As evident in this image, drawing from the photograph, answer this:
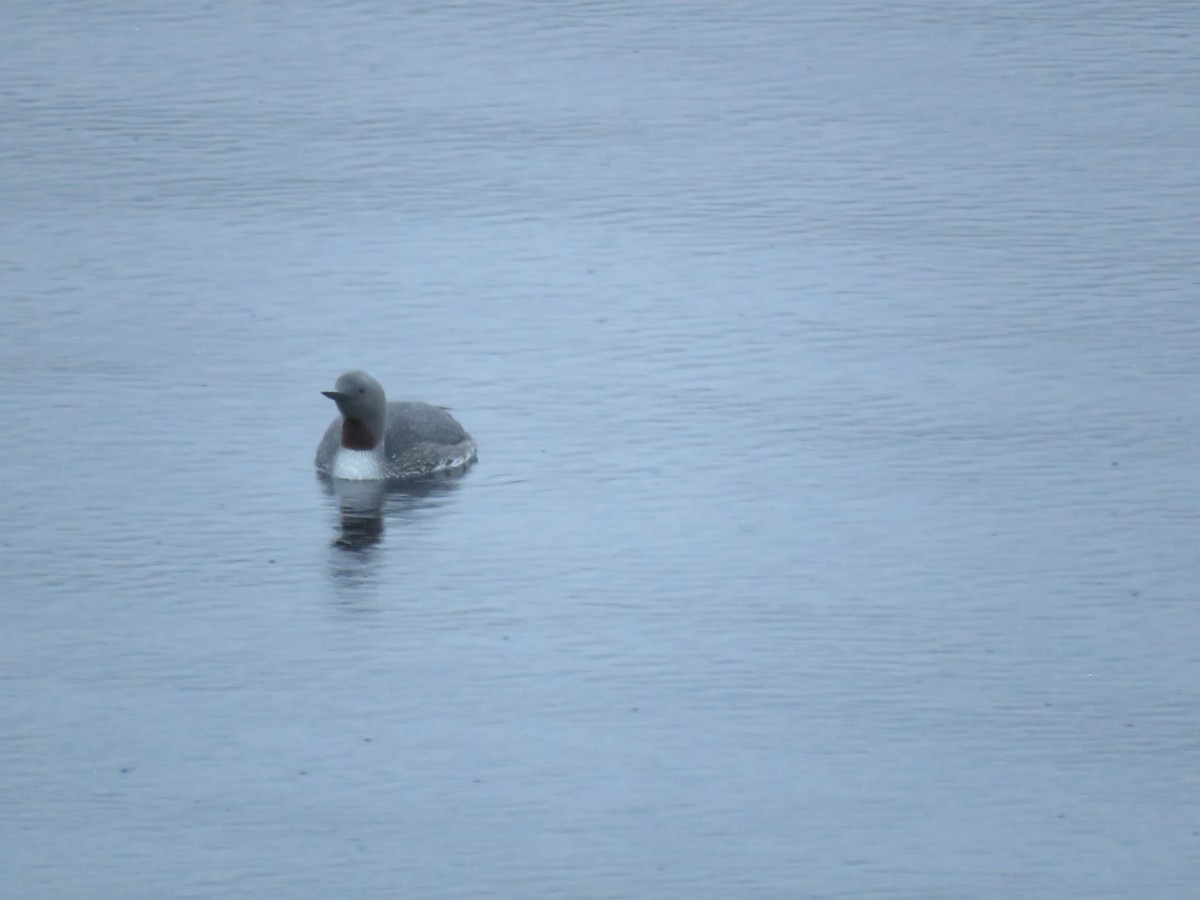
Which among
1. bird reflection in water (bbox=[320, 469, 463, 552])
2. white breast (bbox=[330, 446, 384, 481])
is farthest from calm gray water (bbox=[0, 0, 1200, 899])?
white breast (bbox=[330, 446, 384, 481])

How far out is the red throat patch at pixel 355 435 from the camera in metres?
16.6

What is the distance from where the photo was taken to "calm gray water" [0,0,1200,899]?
12250 mm

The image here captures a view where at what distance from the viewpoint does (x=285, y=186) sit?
2130cm

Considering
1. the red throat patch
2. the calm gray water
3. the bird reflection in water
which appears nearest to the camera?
the calm gray water

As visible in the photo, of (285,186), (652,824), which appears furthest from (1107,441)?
(285,186)

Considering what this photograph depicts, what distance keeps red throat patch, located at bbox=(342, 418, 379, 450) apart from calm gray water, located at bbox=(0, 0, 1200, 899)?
1.00ft

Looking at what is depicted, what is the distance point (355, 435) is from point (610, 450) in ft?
4.69

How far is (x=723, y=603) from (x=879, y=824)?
2703 mm

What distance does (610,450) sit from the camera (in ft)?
55.1

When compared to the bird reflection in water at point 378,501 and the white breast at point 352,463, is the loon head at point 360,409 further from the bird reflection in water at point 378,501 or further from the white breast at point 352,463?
the bird reflection in water at point 378,501

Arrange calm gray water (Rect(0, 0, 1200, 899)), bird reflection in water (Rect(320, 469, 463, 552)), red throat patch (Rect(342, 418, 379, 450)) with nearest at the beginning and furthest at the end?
calm gray water (Rect(0, 0, 1200, 899))
bird reflection in water (Rect(320, 469, 463, 552))
red throat patch (Rect(342, 418, 379, 450))

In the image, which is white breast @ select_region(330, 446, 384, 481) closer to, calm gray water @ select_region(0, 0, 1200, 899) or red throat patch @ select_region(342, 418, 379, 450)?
red throat patch @ select_region(342, 418, 379, 450)

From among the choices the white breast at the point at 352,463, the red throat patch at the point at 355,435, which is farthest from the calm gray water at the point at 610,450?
the red throat patch at the point at 355,435

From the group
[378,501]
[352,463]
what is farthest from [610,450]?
[352,463]
